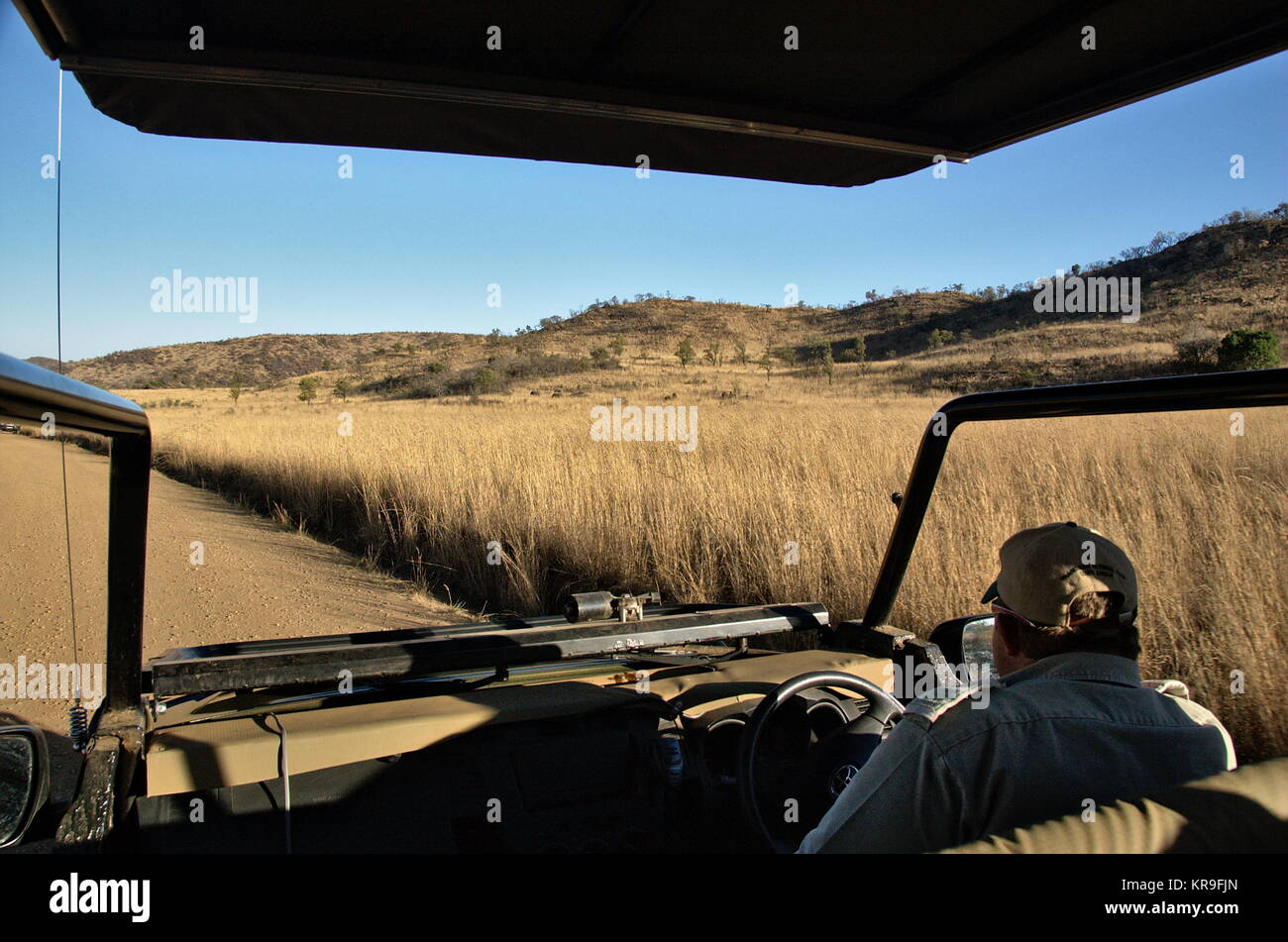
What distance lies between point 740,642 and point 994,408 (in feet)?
4.63

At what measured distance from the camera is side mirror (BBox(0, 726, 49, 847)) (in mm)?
1878

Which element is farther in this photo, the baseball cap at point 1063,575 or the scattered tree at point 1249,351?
the scattered tree at point 1249,351

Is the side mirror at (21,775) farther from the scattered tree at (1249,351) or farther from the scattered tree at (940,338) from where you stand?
the scattered tree at (940,338)

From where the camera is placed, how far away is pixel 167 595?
8.06m

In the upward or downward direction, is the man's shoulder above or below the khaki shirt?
above

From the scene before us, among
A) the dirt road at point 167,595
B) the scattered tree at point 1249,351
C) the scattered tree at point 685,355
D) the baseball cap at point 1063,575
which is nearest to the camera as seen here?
the baseball cap at point 1063,575

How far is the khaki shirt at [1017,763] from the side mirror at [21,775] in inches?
64.4

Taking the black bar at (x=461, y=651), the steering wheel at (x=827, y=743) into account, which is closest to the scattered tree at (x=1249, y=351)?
the black bar at (x=461, y=651)

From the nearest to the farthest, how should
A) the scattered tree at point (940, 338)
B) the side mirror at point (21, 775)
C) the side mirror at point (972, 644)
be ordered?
the side mirror at point (21, 775) < the side mirror at point (972, 644) < the scattered tree at point (940, 338)

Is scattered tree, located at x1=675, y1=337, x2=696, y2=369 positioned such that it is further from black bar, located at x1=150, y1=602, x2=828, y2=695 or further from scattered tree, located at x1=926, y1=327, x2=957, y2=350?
black bar, located at x1=150, y1=602, x2=828, y2=695

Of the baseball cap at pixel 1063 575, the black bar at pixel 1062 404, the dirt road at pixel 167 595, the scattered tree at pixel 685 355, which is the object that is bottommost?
the dirt road at pixel 167 595

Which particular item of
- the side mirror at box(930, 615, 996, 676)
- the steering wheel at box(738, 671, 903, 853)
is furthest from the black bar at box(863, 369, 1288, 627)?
the steering wheel at box(738, 671, 903, 853)

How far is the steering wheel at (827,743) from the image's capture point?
7.76 feet

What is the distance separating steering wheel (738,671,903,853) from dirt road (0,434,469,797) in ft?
9.87
